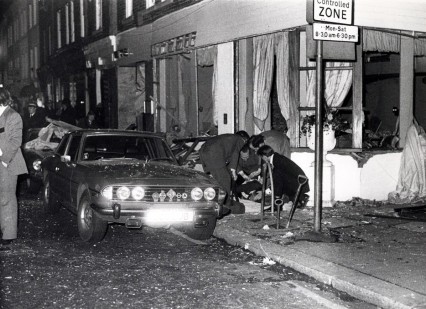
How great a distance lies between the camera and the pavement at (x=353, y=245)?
5562 millimetres

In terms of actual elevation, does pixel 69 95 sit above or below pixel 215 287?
above

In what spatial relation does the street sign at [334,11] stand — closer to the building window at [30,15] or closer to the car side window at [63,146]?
the car side window at [63,146]

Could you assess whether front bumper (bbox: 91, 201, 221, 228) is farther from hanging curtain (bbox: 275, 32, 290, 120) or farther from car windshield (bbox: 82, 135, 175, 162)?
hanging curtain (bbox: 275, 32, 290, 120)

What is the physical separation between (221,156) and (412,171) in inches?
154

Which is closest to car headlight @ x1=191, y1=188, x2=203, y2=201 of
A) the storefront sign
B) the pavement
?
the pavement

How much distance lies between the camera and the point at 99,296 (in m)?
5.37

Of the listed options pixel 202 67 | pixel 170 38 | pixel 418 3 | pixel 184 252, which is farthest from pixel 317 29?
pixel 170 38

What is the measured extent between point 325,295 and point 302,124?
18.8 feet

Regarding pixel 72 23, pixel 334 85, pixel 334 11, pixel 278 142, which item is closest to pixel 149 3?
pixel 334 85

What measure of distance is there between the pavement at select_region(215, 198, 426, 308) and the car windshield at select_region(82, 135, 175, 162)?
57.2 inches

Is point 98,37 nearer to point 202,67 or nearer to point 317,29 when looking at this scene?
point 202,67

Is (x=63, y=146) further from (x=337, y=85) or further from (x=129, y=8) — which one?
(x=129, y=8)

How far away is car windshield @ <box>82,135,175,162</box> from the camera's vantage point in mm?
8555

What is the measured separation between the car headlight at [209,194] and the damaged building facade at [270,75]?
2.15 m
